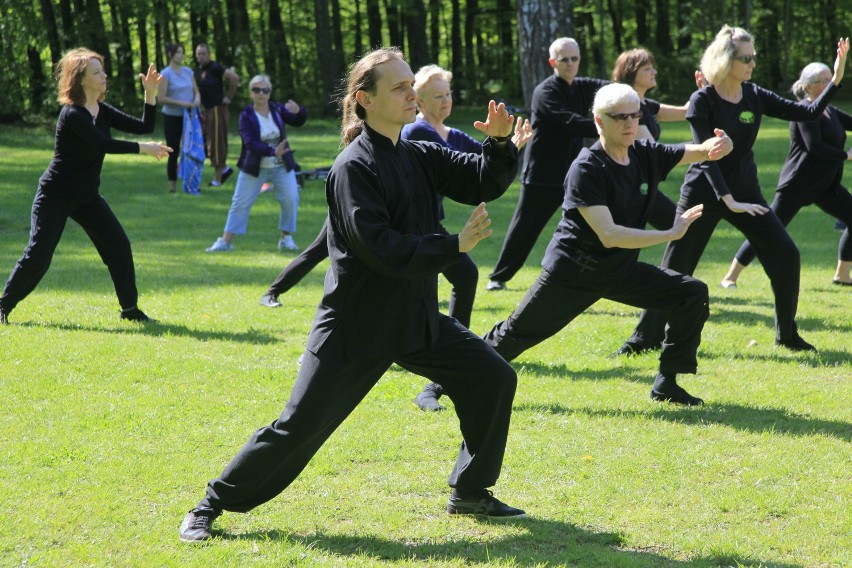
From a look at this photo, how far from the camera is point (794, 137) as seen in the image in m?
9.94

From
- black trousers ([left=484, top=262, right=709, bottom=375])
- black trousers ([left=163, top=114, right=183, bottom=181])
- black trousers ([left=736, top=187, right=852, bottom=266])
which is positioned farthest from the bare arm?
black trousers ([left=163, top=114, right=183, bottom=181])

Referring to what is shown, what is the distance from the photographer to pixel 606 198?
609 centimetres

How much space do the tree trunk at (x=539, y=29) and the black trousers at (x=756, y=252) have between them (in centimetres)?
864

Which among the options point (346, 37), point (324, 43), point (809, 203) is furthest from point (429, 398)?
point (346, 37)

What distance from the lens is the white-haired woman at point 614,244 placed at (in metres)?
A: 6.00

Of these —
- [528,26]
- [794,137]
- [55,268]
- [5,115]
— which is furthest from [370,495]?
[5,115]

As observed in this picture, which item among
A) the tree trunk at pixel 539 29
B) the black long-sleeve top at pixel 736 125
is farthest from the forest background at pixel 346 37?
the black long-sleeve top at pixel 736 125

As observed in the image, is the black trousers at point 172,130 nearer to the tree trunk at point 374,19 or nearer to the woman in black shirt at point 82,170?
the woman in black shirt at point 82,170

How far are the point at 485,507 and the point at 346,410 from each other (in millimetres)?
860

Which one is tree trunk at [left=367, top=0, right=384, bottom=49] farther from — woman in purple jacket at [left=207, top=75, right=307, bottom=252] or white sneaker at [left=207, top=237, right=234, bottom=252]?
woman in purple jacket at [left=207, top=75, right=307, bottom=252]

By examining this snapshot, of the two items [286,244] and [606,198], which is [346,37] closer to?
[286,244]

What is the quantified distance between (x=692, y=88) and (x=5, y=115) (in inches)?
859

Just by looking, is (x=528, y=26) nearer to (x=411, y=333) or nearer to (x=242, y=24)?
(x=411, y=333)

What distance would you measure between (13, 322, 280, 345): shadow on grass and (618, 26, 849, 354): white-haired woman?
117 inches
